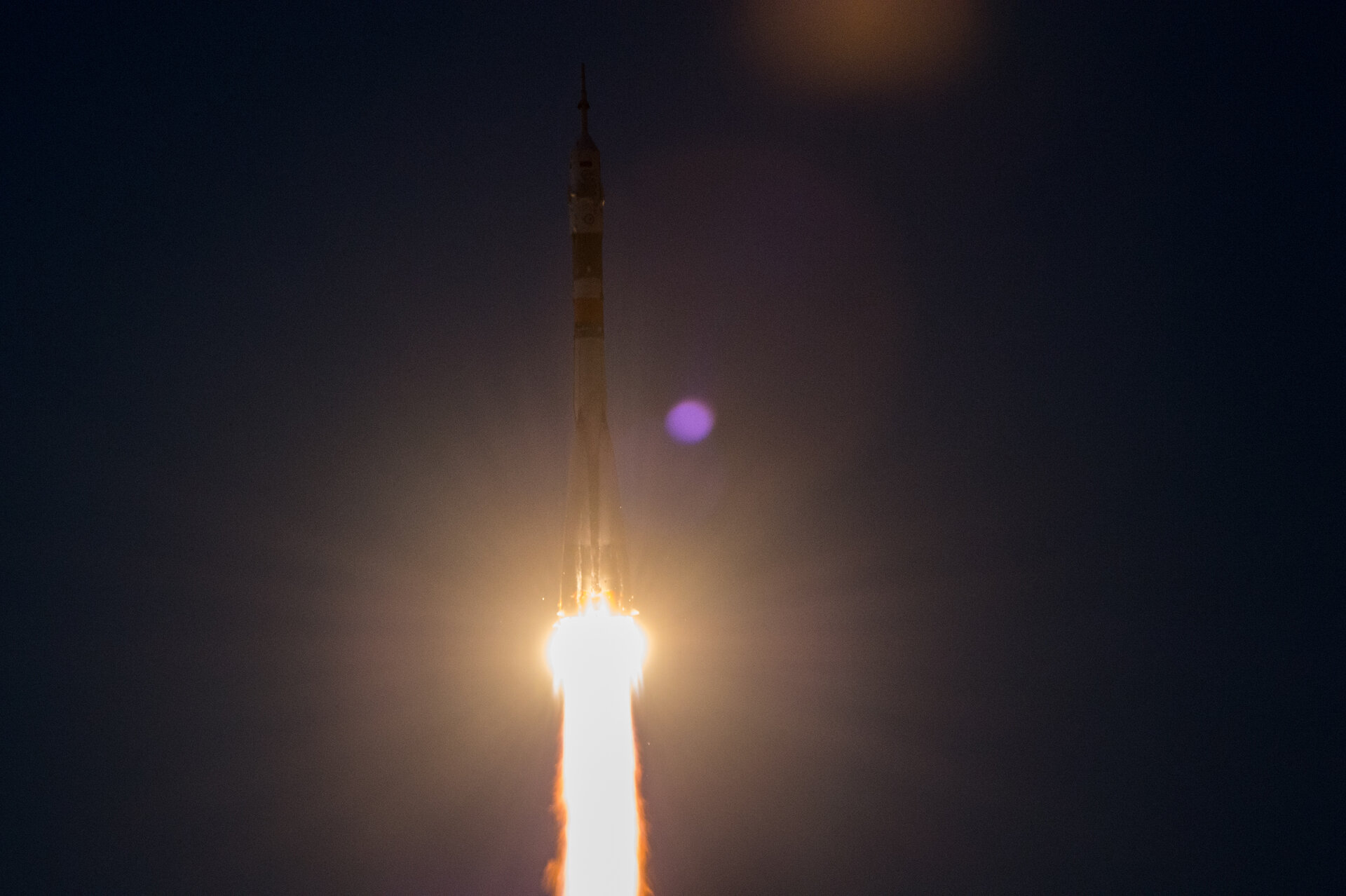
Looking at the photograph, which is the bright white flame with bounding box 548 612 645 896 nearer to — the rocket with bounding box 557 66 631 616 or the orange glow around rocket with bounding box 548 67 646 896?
the orange glow around rocket with bounding box 548 67 646 896

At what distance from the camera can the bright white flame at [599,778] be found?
1739 centimetres

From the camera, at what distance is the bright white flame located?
57.1 ft

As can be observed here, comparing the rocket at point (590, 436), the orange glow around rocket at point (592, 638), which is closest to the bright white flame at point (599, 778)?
the orange glow around rocket at point (592, 638)

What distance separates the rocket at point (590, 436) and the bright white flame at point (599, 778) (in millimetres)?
1122

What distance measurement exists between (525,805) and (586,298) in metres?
7.86

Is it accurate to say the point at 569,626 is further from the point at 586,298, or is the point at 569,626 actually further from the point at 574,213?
the point at 574,213

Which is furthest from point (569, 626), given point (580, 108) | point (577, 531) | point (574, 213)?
point (580, 108)

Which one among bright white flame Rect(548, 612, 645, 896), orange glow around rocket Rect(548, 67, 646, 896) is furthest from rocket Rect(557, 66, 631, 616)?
bright white flame Rect(548, 612, 645, 896)

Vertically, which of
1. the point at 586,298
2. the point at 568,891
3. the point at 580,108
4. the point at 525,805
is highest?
the point at 580,108

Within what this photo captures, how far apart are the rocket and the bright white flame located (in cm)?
112

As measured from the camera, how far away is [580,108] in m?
16.5

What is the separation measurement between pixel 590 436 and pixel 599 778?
5.28 m

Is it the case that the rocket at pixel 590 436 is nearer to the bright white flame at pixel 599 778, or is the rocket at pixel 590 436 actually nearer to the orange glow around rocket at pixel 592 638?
the orange glow around rocket at pixel 592 638

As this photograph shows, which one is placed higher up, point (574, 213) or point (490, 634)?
point (574, 213)
